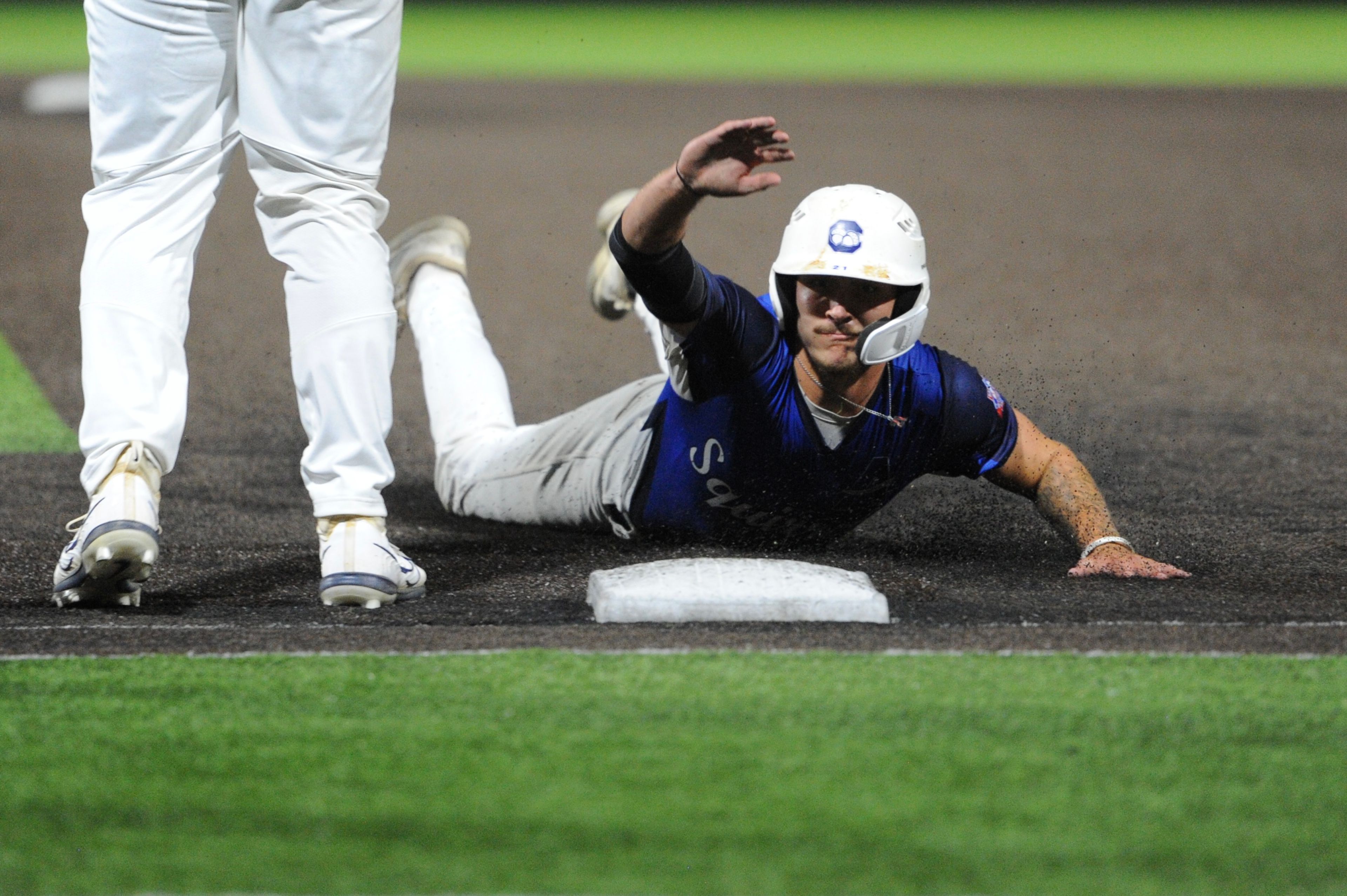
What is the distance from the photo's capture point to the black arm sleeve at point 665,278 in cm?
360

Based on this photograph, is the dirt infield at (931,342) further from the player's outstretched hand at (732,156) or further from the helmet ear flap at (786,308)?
the player's outstretched hand at (732,156)

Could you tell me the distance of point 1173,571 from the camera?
155 inches

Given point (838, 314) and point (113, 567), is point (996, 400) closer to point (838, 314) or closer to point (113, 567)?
point (838, 314)

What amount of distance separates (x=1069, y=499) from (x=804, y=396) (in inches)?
26.8

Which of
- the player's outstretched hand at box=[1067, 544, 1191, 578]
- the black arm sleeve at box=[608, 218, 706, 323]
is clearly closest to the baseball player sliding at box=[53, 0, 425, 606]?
the black arm sleeve at box=[608, 218, 706, 323]

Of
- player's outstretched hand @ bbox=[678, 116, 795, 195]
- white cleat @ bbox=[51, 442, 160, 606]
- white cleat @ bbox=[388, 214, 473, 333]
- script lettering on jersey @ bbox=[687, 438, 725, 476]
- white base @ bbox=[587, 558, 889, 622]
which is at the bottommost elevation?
white base @ bbox=[587, 558, 889, 622]

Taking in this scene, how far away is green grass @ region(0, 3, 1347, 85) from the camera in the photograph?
21.6 m

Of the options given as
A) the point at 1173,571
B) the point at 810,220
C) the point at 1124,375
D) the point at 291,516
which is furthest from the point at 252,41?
the point at 1124,375

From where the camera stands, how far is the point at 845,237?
3867 millimetres

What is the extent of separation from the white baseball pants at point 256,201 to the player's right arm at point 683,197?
55cm

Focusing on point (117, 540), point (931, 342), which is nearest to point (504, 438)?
point (117, 540)

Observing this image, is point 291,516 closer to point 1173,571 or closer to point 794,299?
point 794,299

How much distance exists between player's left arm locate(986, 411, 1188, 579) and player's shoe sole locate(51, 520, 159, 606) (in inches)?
75.6

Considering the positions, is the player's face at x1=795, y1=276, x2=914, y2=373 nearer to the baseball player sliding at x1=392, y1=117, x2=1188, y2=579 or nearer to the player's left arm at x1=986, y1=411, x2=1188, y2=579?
the baseball player sliding at x1=392, y1=117, x2=1188, y2=579
